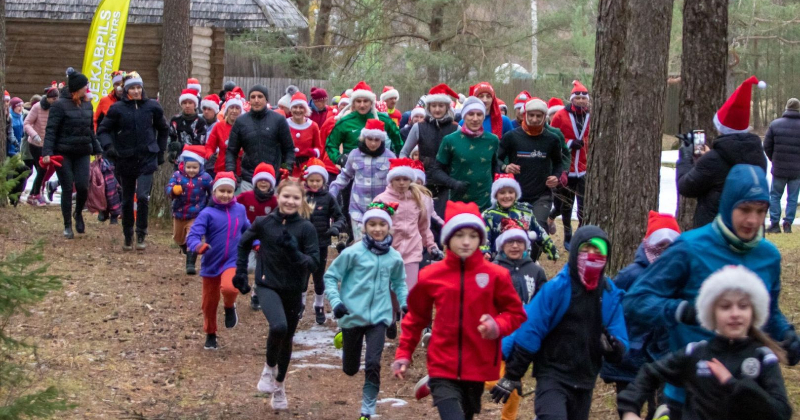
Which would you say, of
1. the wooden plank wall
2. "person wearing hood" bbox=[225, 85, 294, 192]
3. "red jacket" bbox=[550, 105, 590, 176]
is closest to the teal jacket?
"person wearing hood" bbox=[225, 85, 294, 192]

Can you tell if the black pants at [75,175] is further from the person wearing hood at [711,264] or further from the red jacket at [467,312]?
the person wearing hood at [711,264]

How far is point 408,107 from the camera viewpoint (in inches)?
1371

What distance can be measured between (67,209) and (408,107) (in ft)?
70.4

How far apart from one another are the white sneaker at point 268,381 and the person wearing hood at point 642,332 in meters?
2.63

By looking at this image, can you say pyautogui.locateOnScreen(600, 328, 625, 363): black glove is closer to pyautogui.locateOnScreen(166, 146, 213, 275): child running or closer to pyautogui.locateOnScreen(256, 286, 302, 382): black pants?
pyautogui.locateOnScreen(256, 286, 302, 382): black pants

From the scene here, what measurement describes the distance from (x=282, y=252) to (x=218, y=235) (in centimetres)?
139

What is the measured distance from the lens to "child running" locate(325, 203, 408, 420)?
780cm

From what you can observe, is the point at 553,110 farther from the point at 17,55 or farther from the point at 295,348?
the point at 17,55

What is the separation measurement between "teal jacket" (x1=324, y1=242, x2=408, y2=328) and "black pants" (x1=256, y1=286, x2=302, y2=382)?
19.1 inches

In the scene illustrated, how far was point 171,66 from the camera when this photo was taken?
16.8m

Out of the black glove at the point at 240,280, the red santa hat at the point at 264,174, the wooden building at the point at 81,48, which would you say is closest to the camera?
the black glove at the point at 240,280

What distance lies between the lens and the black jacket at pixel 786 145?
17625 mm

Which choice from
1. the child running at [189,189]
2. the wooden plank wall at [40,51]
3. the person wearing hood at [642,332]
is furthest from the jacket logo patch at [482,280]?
the wooden plank wall at [40,51]

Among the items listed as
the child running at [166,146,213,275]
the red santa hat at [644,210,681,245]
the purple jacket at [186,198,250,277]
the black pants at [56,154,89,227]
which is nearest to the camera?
the red santa hat at [644,210,681,245]
